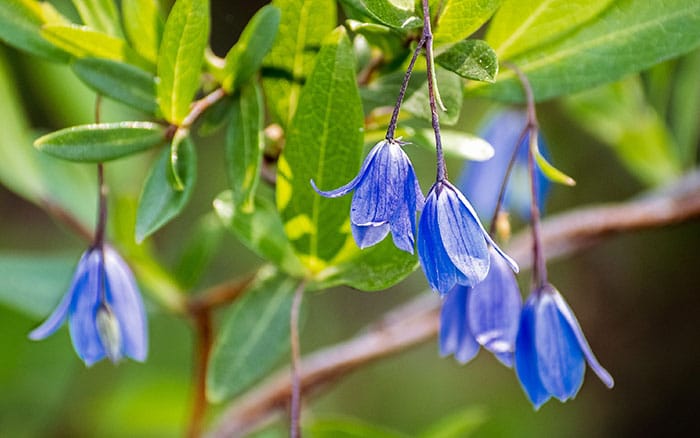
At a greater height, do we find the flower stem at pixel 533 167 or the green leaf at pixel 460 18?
the green leaf at pixel 460 18

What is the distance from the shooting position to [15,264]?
5.11 ft

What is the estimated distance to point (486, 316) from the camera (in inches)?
39.6

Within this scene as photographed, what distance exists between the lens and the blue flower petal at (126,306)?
3.65 ft

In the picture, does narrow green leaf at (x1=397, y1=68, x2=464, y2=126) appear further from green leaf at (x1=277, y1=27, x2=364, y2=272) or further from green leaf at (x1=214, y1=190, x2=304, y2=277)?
green leaf at (x1=214, y1=190, x2=304, y2=277)

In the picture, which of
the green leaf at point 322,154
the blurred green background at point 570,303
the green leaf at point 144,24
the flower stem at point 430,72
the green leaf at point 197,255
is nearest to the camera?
the flower stem at point 430,72

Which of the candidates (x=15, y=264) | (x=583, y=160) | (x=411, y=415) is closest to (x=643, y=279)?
(x=583, y=160)

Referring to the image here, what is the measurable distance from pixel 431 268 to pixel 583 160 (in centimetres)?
202

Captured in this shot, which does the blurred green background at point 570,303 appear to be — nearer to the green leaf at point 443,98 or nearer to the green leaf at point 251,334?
the green leaf at point 251,334

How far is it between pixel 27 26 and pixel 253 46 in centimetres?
27

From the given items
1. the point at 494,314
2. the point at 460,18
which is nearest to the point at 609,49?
the point at 460,18

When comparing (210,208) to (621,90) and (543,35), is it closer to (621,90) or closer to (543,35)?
(621,90)

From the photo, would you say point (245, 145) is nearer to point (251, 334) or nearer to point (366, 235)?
point (366, 235)

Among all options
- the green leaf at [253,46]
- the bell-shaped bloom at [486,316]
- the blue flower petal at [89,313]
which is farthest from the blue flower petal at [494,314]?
the blue flower petal at [89,313]

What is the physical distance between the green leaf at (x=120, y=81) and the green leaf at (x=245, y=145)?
9cm
